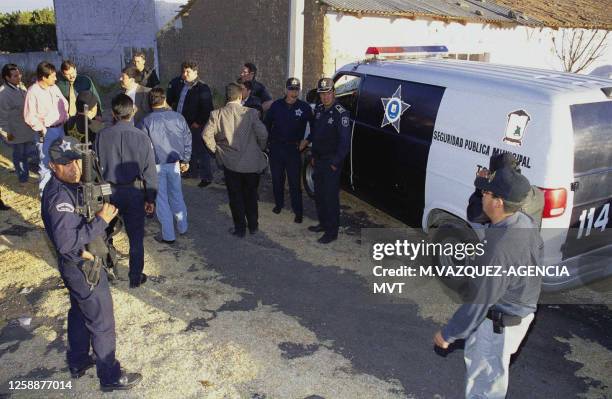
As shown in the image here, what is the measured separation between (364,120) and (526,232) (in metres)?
3.66

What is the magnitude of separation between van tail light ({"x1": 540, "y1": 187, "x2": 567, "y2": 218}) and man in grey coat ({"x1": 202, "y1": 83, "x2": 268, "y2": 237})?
317cm

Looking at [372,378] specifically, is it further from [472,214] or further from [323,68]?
[323,68]

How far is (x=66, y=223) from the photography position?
3.09 metres

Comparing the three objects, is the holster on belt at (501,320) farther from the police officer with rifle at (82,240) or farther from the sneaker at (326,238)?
the sneaker at (326,238)

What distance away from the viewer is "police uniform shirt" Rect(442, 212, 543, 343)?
261 cm

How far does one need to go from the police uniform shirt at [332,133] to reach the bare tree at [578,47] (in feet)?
43.9

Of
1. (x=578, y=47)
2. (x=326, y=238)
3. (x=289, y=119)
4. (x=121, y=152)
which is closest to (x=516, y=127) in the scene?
(x=326, y=238)

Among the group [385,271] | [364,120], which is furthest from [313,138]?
[385,271]

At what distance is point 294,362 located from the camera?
13.1 feet

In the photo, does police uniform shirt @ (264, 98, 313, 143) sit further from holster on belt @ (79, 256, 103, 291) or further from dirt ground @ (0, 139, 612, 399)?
holster on belt @ (79, 256, 103, 291)

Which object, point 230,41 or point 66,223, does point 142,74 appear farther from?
point 66,223

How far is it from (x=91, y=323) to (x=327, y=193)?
3.30 metres

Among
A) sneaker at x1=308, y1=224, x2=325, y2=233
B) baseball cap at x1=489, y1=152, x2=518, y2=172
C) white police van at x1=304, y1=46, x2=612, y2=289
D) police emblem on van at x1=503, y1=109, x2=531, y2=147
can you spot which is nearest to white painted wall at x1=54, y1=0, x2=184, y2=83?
sneaker at x1=308, y1=224, x2=325, y2=233

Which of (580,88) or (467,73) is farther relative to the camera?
(467,73)
